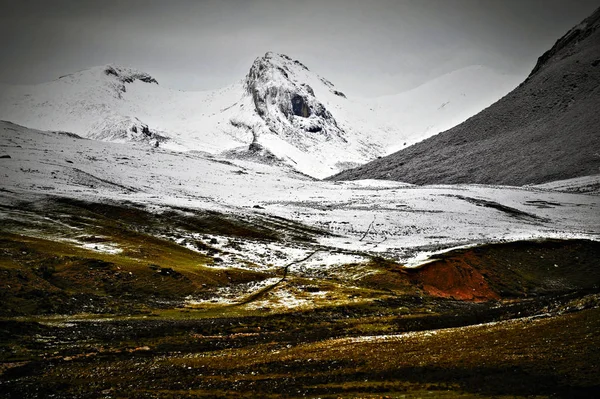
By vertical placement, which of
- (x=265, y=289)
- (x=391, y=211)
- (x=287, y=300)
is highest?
(x=391, y=211)

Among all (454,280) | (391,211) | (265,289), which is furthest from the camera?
(391,211)

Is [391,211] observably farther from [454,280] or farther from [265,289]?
[265,289]

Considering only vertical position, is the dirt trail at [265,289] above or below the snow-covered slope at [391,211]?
below

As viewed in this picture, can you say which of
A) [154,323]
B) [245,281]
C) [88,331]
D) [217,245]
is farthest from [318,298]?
[217,245]

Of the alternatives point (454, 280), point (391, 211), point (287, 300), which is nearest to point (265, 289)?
point (287, 300)

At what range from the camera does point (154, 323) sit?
53.4 metres

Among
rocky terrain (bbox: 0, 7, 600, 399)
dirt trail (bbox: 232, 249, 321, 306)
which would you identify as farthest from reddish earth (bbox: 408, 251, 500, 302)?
dirt trail (bbox: 232, 249, 321, 306)

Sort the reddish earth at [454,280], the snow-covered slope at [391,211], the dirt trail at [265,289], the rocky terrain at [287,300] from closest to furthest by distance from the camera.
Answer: the rocky terrain at [287,300]
the dirt trail at [265,289]
the reddish earth at [454,280]
the snow-covered slope at [391,211]

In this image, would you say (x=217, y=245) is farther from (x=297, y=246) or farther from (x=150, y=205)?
(x=150, y=205)

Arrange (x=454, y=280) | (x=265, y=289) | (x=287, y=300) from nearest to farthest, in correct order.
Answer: (x=287, y=300) → (x=265, y=289) → (x=454, y=280)

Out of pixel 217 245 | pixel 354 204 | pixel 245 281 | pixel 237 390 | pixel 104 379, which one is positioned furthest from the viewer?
pixel 354 204

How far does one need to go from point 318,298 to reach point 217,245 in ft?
137

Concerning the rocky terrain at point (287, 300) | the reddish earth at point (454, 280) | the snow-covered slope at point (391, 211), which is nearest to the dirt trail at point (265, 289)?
the rocky terrain at point (287, 300)

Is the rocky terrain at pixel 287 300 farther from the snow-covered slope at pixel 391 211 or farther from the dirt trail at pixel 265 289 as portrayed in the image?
the snow-covered slope at pixel 391 211
